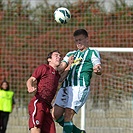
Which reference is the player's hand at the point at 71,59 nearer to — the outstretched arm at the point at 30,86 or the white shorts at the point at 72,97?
the white shorts at the point at 72,97

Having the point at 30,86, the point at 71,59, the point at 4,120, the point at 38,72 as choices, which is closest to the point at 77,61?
the point at 71,59

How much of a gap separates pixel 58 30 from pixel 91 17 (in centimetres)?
131

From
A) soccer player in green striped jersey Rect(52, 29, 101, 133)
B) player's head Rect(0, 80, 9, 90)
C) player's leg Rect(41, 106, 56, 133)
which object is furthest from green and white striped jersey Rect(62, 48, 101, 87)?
player's head Rect(0, 80, 9, 90)

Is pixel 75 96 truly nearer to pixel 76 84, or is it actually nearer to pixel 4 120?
pixel 76 84

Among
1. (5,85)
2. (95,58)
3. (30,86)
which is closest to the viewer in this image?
(30,86)

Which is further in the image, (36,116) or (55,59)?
(55,59)

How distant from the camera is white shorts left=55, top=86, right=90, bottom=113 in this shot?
854cm

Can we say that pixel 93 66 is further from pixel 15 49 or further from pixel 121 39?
pixel 15 49

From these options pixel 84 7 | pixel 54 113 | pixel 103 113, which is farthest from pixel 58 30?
pixel 54 113

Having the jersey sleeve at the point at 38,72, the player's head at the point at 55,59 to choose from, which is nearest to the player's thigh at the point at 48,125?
the jersey sleeve at the point at 38,72

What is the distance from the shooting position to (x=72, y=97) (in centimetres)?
855

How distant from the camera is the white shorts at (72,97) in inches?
336

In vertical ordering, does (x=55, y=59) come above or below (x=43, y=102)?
above

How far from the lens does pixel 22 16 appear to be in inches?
642
